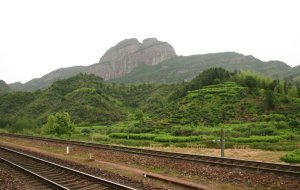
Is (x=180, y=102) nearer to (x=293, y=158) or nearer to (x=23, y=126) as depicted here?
(x=23, y=126)

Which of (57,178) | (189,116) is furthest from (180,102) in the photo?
(57,178)

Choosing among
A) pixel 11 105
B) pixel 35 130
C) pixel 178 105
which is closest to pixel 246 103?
pixel 178 105

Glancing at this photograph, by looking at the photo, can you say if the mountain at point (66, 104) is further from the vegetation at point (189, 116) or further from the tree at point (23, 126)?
the tree at point (23, 126)

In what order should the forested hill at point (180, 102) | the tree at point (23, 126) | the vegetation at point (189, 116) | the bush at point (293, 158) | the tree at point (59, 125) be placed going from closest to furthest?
the bush at point (293, 158)
the vegetation at point (189, 116)
the tree at point (59, 125)
the tree at point (23, 126)
the forested hill at point (180, 102)

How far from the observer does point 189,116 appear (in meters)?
75.2

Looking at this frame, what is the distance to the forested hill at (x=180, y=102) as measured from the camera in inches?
2945

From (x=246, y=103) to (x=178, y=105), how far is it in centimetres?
1813

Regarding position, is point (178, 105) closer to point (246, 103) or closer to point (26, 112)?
point (246, 103)

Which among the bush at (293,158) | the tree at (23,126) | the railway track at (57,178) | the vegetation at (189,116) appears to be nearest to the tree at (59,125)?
the vegetation at (189,116)

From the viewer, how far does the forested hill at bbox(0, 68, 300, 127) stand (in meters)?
74.8

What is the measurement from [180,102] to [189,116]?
654 inches

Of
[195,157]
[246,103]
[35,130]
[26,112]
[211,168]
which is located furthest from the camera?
[26,112]

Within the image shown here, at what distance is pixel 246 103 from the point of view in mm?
80125

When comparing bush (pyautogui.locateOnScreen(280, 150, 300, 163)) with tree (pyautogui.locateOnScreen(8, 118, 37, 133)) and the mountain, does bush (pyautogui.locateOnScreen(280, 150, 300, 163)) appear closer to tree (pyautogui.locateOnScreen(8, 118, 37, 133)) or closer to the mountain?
tree (pyautogui.locateOnScreen(8, 118, 37, 133))
